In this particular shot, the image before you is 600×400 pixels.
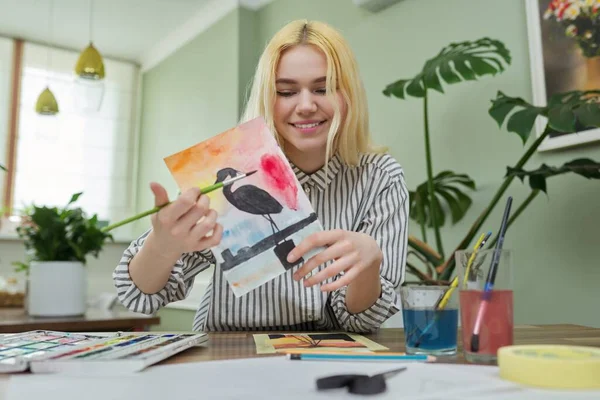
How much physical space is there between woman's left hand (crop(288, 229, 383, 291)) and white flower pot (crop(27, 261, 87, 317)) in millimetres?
1476

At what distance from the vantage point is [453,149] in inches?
86.7

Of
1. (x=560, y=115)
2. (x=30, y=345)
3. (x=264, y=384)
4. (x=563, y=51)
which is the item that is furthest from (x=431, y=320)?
(x=563, y=51)

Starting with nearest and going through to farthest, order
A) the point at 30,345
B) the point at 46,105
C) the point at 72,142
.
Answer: the point at 30,345 < the point at 46,105 < the point at 72,142

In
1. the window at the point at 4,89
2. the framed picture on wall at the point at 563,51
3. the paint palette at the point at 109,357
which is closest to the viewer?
the paint palette at the point at 109,357

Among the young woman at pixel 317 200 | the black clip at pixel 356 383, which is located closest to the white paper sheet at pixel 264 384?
the black clip at pixel 356 383

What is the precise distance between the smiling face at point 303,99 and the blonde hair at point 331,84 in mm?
15

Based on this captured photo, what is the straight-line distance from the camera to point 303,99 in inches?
45.0

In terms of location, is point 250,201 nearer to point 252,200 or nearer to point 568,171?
point 252,200

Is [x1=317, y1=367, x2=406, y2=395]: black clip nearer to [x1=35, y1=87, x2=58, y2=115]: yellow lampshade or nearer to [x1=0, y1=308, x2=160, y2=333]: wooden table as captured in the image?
[x1=0, y1=308, x2=160, y2=333]: wooden table

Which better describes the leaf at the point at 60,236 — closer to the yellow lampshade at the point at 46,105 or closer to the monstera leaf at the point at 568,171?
the yellow lampshade at the point at 46,105

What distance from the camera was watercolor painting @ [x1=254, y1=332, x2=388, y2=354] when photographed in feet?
2.49

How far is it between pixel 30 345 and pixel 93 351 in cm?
13

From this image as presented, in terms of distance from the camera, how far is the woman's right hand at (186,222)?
769mm

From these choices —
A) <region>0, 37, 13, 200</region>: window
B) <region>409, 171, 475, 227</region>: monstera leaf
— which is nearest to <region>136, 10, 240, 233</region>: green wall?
<region>0, 37, 13, 200</region>: window
